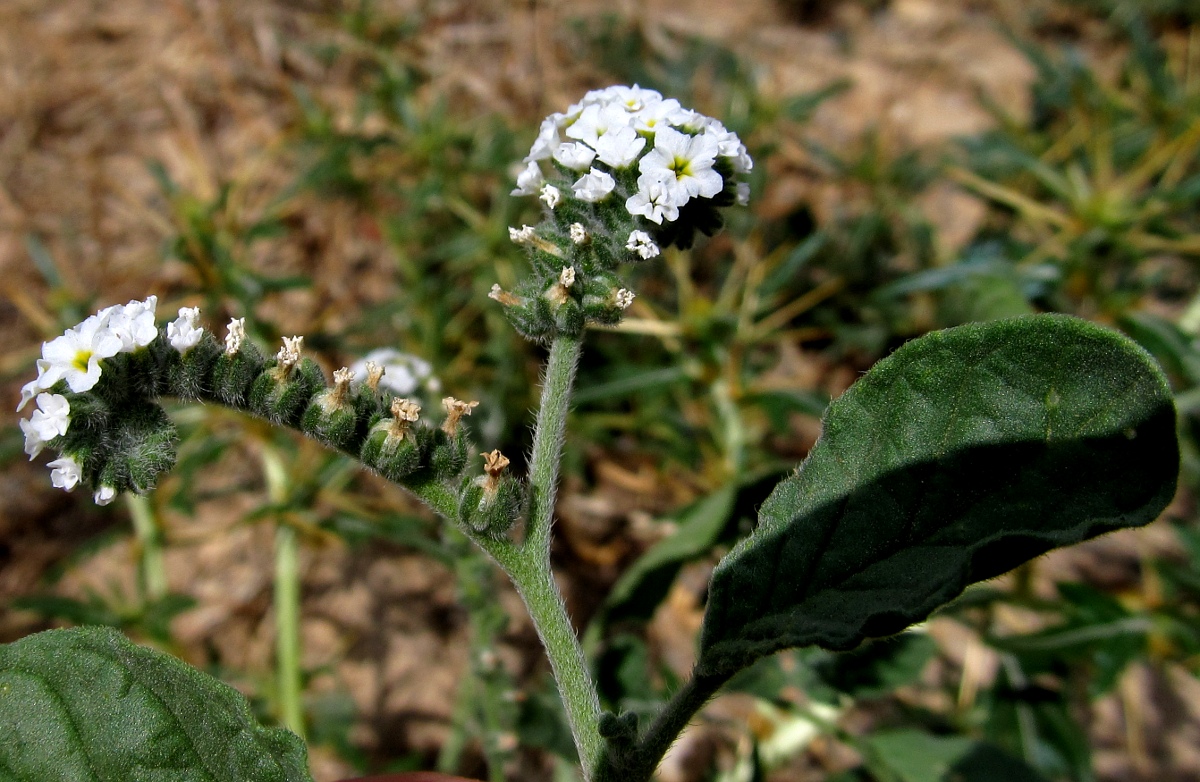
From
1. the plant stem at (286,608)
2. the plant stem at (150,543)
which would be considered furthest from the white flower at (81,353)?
the plant stem at (150,543)

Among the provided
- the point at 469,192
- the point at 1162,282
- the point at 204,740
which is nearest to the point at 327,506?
the point at 469,192

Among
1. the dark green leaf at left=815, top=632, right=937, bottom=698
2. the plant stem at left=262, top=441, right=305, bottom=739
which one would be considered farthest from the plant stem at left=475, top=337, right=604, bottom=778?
the plant stem at left=262, top=441, right=305, bottom=739

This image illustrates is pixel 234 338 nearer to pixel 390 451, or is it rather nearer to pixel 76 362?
pixel 76 362

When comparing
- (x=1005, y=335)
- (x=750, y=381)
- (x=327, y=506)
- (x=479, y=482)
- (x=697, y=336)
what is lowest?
(x=327, y=506)

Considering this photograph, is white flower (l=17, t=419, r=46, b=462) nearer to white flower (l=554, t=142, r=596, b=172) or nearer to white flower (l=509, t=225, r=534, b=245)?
white flower (l=509, t=225, r=534, b=245)

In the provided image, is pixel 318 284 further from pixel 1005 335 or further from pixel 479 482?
pixel 1005 335

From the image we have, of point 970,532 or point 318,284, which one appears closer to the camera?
point 970,532
